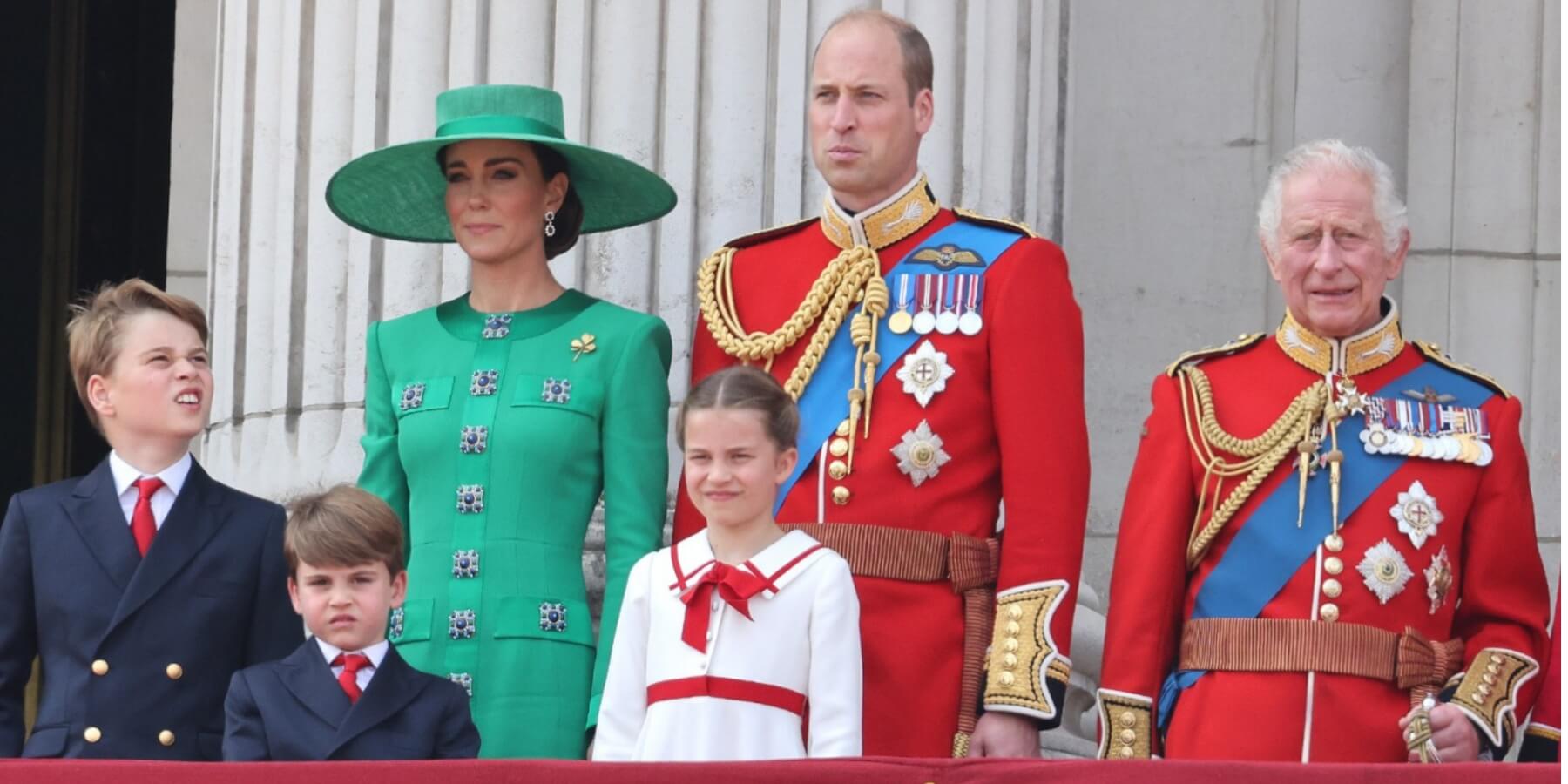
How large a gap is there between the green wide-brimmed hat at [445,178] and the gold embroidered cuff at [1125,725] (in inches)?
45.7

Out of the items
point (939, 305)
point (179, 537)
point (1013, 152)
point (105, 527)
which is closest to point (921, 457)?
point (939, 305)

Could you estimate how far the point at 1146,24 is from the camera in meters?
7.10

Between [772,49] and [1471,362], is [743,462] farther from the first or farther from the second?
[1471,362]

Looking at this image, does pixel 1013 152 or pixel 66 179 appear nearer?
pixel 1013 152

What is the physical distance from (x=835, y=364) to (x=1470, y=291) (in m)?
2.65

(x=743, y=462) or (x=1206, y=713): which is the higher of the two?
(x=743, y=462)

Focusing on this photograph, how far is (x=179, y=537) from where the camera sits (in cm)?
471

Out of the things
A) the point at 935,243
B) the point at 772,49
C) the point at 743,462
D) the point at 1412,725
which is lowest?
the point at 1412,725

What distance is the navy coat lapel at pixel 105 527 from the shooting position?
4.67 meters

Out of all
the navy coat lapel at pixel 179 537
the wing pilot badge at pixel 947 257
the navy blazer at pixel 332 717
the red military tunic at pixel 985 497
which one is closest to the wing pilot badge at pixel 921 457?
the red military tunic at pixel 985 497

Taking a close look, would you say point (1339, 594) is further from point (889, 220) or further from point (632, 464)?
point (632, 464)

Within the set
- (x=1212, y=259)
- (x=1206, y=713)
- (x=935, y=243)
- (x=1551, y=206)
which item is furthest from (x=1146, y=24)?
(x=1206, y=713)

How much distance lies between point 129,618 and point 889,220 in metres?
1.32

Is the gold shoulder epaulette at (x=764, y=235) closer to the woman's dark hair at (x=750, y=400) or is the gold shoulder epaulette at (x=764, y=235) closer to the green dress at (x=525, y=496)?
the green dress at (x=525, y=496)
